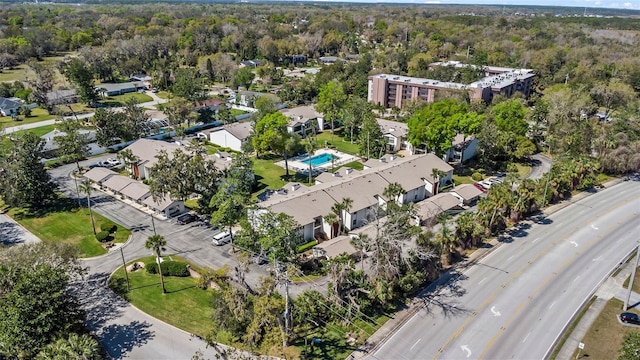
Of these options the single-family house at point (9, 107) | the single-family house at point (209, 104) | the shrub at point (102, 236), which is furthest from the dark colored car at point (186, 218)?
the single-family house at point (9, 107)

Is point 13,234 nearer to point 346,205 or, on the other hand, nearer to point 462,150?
point 346,205

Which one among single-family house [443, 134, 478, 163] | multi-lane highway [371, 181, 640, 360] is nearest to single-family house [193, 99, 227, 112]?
single-family house [443, 134, 478, 163]

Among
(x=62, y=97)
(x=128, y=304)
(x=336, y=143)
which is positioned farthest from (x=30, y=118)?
(x=128, y=304)

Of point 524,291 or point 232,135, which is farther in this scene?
point 232,135

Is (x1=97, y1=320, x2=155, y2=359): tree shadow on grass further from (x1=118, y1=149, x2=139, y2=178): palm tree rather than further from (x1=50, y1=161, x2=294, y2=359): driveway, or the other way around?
(x1=118, y1=149, x2=139, y2=178): palm tree

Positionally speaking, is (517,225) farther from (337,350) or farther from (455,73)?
(455,73)

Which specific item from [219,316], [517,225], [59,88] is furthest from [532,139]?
[59,88]

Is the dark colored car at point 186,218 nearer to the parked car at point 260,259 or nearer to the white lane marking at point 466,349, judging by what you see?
the parked car at point 260,259
